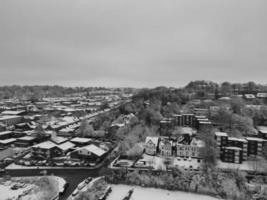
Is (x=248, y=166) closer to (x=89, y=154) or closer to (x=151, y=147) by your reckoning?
(x=151, y=147)

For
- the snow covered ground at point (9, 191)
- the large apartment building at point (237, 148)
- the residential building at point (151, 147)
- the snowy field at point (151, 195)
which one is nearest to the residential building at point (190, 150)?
the large apartment building at point (237, 148)

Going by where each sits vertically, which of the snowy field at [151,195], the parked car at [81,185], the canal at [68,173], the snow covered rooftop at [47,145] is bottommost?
the snowy field at [151,195]

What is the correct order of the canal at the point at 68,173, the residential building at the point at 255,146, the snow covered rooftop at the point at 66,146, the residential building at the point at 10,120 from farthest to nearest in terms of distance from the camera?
1. the residential building at the point at 10,120
2. the snow covered rooftop at the point at 66,146
3. the residential building at the point at 255,146
4. the canal at the point at 68,173

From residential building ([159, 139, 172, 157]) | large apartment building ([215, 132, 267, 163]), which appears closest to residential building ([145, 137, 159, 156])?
residential building ([159, 139, 172, 157])

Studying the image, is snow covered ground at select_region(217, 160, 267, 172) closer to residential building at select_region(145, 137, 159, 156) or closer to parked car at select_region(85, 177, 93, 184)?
residential building at select_region(145, 137, 159, 156)

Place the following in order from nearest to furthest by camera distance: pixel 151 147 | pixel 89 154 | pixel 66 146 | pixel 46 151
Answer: pixel 89 154 < pixel 46 151 < pixel 151 147 < pixel 66 146

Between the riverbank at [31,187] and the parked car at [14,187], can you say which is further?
the parked car at [14,187]

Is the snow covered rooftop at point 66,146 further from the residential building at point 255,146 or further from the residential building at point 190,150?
the residential building at point 255,146

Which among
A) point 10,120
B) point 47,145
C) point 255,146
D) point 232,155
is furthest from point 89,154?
point 10,120

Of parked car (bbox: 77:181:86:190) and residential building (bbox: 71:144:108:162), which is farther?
residential building (bbox: 71:144:108:162)

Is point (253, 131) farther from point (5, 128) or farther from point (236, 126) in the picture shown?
point (5, 128)
